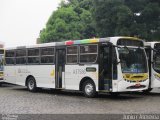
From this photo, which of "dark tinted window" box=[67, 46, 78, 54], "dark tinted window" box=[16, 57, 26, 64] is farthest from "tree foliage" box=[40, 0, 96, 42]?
"dark tinted window" box=[67, 46, 78, 54]

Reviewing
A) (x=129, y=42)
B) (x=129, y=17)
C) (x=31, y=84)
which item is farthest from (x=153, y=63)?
(x=129, y=17)

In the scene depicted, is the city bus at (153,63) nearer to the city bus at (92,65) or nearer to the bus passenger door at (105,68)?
the city bus at (92,65)

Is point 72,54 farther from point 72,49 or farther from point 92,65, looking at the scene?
point 92,65

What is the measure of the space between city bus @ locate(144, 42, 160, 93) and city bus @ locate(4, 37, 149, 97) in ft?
4.53

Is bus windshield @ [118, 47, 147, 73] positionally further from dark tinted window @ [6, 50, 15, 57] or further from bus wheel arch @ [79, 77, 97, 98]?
dark tinted window @ [6, 50, 15, 57]

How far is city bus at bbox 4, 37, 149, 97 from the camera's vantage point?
17.8 metres

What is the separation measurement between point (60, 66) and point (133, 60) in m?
4.21

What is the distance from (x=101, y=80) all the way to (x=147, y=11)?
15992mm

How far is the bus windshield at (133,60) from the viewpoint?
58.8ft

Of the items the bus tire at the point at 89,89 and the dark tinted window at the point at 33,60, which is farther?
the dark tinted window at the point at 33,60

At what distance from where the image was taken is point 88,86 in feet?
62.3

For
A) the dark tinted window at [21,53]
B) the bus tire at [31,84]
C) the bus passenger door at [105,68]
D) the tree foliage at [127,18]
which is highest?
the tree foliage at [127,18]

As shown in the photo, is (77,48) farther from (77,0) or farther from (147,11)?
(77,0)

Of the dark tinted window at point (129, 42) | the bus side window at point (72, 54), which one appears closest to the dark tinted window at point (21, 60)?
the bus side window at point (72, 54)
